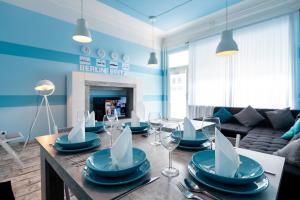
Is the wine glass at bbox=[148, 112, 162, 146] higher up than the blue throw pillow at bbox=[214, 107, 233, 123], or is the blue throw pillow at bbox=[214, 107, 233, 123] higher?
the wine glass at bbox=[148, 112, 162, 146]

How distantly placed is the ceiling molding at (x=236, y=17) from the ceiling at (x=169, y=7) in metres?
0.44

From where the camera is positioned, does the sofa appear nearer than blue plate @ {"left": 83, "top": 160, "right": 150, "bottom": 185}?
No

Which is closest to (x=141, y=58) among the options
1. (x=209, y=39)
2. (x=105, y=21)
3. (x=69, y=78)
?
(x=105, y=21)

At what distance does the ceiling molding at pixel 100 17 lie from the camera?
324 cm

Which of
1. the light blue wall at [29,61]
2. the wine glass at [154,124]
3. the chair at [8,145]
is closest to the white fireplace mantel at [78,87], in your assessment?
the light blue wall at [29,61]

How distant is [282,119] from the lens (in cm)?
285

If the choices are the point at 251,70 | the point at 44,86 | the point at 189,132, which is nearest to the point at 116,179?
the point at 189,132

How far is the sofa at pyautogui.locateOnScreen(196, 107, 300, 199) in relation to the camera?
126 cm

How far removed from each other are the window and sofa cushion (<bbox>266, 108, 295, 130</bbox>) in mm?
2599

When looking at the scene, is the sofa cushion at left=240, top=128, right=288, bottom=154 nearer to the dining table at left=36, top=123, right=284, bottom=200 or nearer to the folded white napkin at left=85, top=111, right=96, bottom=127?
the dining table at left=36, top=123, right=284, bottom=200

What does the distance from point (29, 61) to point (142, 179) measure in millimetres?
3571

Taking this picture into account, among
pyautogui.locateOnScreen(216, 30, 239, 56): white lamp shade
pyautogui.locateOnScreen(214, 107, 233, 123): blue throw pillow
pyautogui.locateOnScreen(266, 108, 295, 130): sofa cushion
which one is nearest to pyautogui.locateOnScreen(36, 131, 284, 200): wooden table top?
pyautogui.locateOnScreen(216, 30, 239, 56): white lamp shade

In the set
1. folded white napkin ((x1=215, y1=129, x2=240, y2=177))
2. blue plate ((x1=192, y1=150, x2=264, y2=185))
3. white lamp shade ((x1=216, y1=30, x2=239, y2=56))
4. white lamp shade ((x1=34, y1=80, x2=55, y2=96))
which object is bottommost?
blue plate ((x1=192, y1=150, x2=264, y2=185))

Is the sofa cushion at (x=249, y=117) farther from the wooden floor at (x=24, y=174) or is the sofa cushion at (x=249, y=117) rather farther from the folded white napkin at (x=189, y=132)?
the wooden floor at (x=24, y=174)
